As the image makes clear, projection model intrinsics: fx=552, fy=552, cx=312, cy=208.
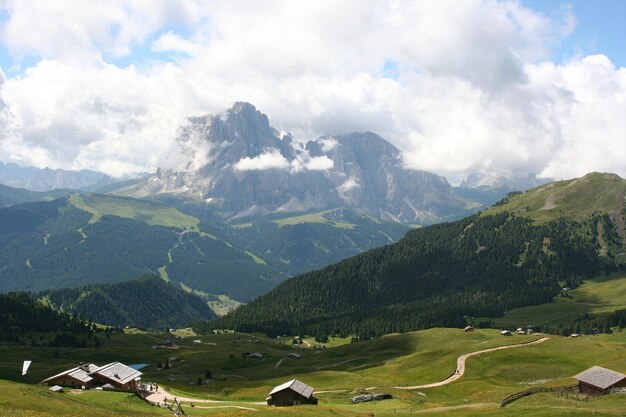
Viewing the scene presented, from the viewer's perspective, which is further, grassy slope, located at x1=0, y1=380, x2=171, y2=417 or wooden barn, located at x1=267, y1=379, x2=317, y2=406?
wooden barn, located at x1=267, y1=379, x2=317, y2=406

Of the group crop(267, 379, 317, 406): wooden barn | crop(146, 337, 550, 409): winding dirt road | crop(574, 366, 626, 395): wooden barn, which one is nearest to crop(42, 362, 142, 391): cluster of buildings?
crop(146, 337, 550, 409): winding dirt road

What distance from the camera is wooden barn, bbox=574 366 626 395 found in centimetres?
8550

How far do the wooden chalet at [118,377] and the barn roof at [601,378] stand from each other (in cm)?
7884

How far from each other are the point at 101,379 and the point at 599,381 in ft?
282

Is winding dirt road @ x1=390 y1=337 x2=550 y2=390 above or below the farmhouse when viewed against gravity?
below

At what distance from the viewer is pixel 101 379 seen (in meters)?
102

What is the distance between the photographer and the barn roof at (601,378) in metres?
86.0

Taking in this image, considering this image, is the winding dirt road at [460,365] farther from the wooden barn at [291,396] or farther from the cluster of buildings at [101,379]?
the cluster of buildings at [101,379]

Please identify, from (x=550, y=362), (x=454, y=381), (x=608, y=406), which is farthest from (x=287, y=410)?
(x=550, y=362)

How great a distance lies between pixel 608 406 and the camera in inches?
2857

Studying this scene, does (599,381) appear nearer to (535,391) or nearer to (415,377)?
(535,391)

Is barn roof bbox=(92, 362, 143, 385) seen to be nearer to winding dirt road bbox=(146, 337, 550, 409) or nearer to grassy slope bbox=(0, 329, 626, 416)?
winding dirt road bbox=(146, 337, 550, 409)

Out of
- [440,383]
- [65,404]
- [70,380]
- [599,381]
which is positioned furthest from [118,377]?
[599,381]

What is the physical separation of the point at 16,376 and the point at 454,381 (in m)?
120
